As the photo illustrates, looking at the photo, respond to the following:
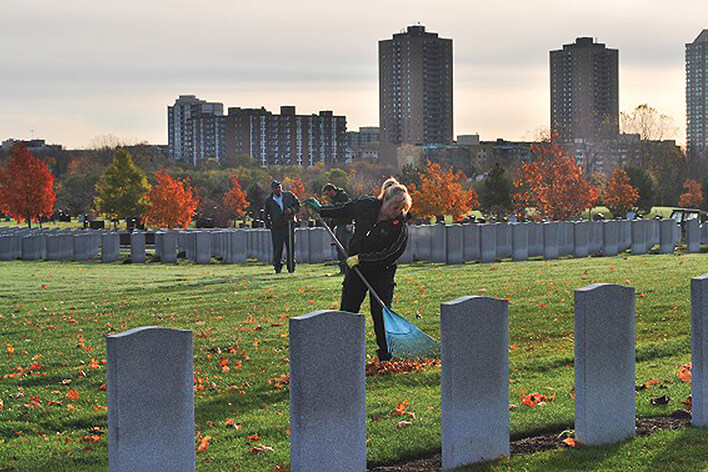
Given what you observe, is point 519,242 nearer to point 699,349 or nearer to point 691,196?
point 699,349

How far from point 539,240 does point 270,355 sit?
2206 cm

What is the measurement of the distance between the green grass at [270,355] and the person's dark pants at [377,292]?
0.56 metres

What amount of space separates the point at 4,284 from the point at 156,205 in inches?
1800

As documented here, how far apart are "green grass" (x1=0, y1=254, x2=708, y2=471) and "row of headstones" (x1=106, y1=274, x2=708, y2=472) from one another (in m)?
0.32

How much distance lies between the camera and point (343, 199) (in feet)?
73.9

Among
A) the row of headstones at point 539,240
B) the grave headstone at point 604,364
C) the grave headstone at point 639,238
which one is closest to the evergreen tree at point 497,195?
the row of headstones at point 539,240

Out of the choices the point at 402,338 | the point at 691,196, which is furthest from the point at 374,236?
the point at 691,196

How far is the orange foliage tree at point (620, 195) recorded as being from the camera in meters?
74.2

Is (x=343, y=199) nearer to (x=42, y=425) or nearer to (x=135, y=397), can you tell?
(x=42, y=425)

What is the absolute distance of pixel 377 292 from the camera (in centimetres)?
1170

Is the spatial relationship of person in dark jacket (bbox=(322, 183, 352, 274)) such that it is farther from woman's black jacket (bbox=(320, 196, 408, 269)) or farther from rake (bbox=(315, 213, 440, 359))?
woman's black jacket (bbox=(320, 196, 408, 269))

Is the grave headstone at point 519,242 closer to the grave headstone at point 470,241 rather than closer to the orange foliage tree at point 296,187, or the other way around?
the grave headstone at point 470,241

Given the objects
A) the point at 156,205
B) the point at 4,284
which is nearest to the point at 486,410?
the point at 4,284

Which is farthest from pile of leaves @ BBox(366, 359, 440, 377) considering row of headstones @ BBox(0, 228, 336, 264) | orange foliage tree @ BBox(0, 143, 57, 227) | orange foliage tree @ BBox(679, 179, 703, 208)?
orange foliage tree @ BBox(679, 179, 703, 208)
